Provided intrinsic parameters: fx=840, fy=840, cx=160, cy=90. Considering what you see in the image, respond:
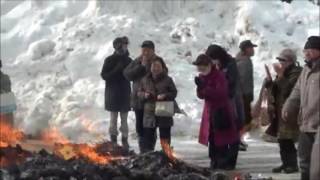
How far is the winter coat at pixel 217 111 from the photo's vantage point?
11617mm

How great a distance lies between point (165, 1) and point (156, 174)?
1309cm

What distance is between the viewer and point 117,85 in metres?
14.0

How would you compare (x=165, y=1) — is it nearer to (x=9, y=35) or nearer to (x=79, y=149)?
(x=9, y=35)

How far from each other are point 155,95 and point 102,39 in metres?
8.27

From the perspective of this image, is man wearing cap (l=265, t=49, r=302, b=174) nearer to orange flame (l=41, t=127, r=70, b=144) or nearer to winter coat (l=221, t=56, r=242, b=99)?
winter coat (l=221, t=56, r=242, b=99)

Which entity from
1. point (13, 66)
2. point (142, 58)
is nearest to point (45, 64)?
point (13, 66)

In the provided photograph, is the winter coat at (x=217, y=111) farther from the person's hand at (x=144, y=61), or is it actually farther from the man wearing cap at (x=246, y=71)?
the man wearing cap at (x=246, y=71)

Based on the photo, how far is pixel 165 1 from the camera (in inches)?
888

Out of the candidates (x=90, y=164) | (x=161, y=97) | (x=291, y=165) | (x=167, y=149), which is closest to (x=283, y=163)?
(x=291, y=165)

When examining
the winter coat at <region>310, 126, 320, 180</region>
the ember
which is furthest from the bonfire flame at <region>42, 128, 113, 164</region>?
the winter coat at <region>310, 126, 320, 180</region>

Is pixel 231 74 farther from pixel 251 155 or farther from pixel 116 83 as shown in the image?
pixel 116 83

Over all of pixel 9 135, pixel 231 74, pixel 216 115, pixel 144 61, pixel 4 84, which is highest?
pixel 144 61

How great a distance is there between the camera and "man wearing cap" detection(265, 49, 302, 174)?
11.3m

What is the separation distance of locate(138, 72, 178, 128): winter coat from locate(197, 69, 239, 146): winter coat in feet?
2.32
